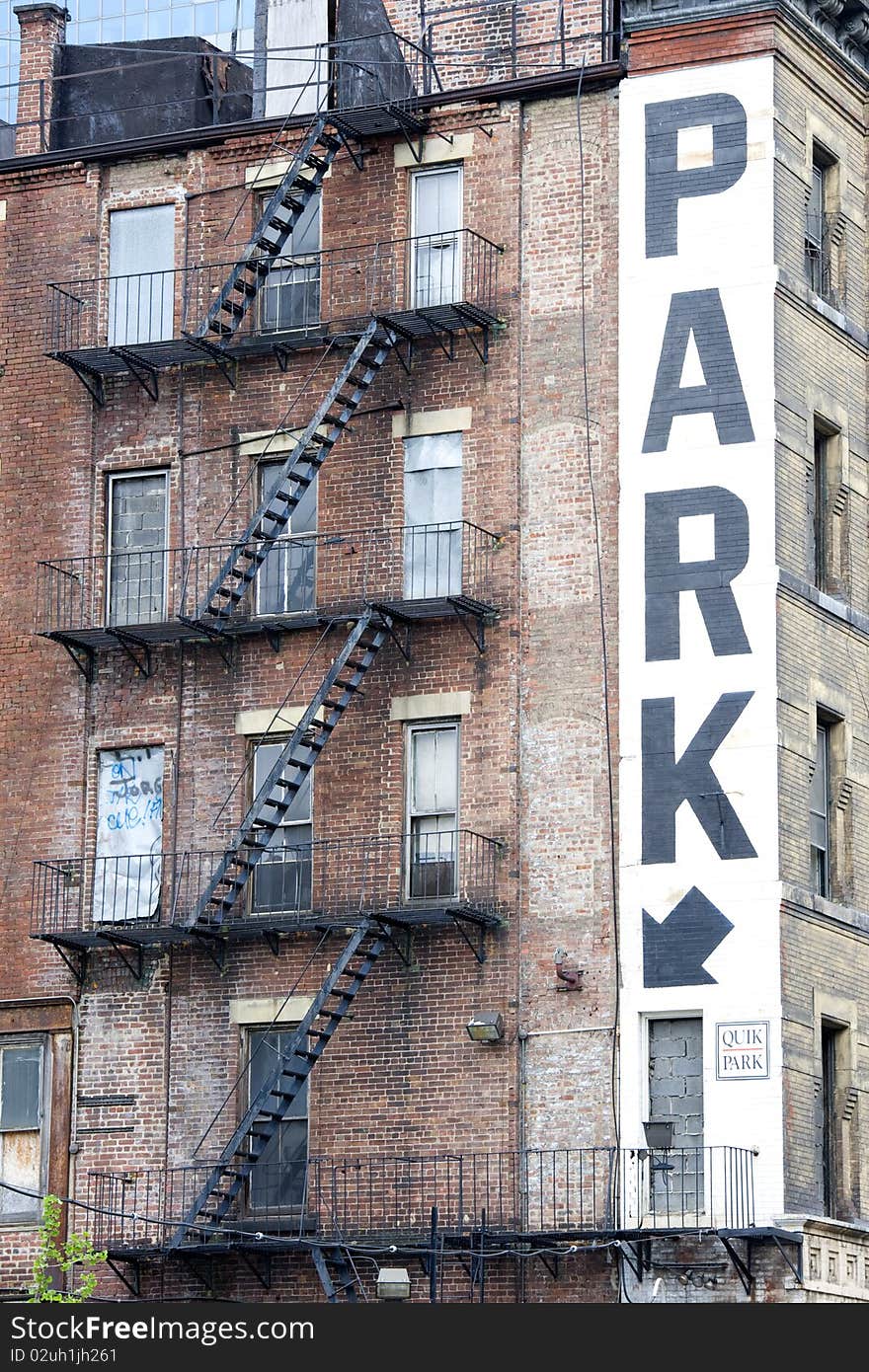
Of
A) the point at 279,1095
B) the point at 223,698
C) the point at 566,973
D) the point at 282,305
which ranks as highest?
the point at 282,305

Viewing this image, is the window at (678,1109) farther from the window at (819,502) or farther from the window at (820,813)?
the window at (819,502)

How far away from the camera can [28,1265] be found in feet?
131

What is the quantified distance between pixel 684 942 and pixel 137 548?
9781 mm

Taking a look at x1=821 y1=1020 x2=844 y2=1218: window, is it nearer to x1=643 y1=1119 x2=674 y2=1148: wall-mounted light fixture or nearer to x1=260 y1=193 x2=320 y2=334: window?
x1=643 y1=1119 x2=674 y2=1148: wall-mounted light fixture

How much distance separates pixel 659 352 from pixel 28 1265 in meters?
14.2

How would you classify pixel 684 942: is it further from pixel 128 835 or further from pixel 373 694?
pixel 128 835

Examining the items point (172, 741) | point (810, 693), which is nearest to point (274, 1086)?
point (172, 741)

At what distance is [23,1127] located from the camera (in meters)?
40.5

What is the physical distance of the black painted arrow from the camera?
3688cm

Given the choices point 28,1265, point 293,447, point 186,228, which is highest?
point 186,228

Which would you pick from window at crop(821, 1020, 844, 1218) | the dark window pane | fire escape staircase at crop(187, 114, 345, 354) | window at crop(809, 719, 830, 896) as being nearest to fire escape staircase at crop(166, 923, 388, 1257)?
the dark window pane

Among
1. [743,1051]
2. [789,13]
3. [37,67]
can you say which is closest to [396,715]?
[743,1051]

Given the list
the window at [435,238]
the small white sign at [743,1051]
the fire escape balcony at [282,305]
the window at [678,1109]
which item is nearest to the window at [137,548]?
the fire escape balcony at [282,305]

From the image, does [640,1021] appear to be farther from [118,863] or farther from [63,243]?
[63,243]
